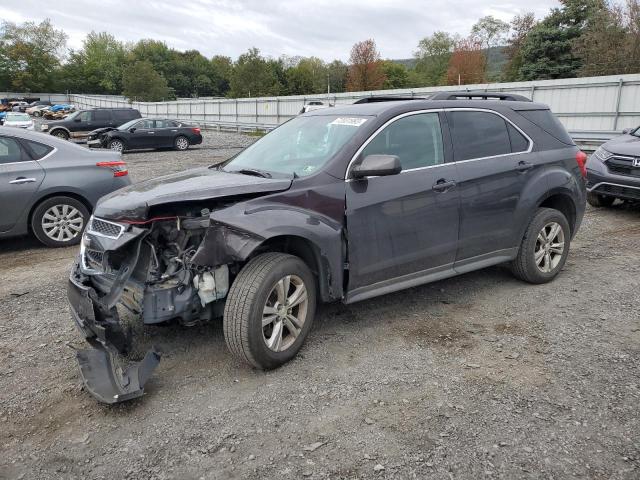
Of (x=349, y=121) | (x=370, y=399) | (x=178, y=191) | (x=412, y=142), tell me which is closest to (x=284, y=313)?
(x=370, y=399)

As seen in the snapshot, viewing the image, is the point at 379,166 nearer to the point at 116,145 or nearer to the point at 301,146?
the point at 301,146

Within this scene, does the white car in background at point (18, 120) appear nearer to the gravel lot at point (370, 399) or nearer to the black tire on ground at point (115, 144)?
the black tire on ground at point (115, 144)

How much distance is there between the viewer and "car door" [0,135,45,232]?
6.24 metres

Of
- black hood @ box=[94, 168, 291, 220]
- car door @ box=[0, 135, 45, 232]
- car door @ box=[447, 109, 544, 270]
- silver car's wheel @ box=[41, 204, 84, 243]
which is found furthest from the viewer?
silver car's wheel @ box=[41, 204, 84, 243]

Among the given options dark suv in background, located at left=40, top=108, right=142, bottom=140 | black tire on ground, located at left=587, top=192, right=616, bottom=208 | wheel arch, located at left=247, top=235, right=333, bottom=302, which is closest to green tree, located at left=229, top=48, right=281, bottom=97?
dark suv in background, located at left=40, top=108, right=142, bottom=140

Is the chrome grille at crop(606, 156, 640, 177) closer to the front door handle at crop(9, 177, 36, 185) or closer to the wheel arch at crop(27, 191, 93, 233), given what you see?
the wheel arch at crop(27, 191, 93, 233)

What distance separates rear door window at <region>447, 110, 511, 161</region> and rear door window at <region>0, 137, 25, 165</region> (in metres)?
5.33

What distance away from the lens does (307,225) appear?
3541 millimetres

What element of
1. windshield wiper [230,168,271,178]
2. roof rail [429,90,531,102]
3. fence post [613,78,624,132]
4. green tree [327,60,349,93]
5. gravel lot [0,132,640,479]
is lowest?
gravel lot [0,132,640,479]

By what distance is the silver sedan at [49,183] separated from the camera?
632 cm

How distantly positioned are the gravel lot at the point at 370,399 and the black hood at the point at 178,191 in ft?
3.70

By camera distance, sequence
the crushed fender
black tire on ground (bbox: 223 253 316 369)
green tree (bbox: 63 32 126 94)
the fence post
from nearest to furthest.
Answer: the crushed fender → black tire on ground (bbox: 223 253 316 369) → the fence post → green tree (bbox: 63 32 126 94)

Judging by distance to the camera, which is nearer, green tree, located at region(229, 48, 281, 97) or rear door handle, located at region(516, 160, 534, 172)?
rear door handle, located at region(516, 160, 534, 172)

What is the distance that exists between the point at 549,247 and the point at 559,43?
41.5 m
